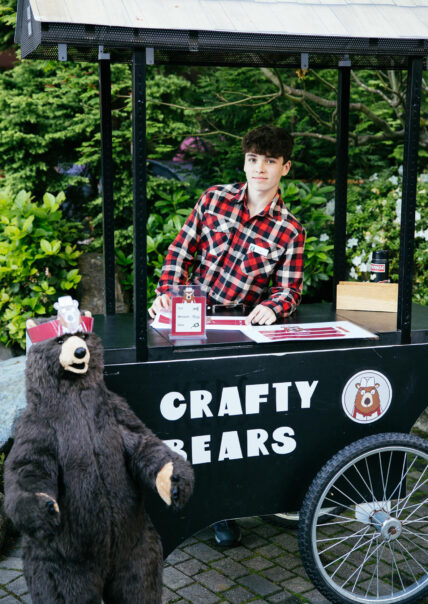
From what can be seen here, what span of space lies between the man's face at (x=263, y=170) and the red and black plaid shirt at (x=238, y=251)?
0.32 feet

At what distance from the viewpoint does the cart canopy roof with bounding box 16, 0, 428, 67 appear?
2.61 m

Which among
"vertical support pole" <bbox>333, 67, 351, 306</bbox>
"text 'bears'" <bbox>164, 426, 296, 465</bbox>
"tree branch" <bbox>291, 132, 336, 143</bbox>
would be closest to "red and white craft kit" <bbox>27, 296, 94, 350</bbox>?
"text 'bears'" <bbox>164, 426, 296, 465</bbox>

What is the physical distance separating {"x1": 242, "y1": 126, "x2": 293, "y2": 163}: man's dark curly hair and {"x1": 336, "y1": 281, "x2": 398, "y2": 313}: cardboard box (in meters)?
0.78

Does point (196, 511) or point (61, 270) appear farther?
point (61, 270)

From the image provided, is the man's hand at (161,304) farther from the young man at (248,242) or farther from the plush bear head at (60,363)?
the plush bear head at (60,363)

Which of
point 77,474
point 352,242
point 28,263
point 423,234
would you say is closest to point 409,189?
point 77,474

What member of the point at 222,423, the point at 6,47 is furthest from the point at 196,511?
the point at 6,47

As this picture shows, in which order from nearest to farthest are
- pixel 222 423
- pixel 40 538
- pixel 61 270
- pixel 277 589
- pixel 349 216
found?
pixel 40 538
pixel 222 423
pixel 277 589
pixel 61 270
pixel 349 216

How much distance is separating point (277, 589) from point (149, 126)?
4.00 m

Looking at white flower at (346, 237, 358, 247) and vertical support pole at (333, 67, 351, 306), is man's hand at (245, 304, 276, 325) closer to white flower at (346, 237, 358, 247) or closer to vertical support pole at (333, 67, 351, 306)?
vertical support pole at (333, 67, 351, 306)

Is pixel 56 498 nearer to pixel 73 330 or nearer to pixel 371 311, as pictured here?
pixel 73 330

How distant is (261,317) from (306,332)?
242 millimetres

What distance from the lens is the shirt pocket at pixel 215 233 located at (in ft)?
12.6

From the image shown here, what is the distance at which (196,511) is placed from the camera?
309cm
